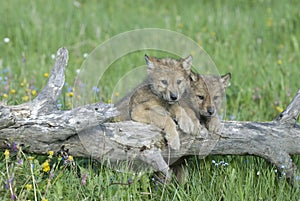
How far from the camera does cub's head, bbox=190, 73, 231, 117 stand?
4852 mm

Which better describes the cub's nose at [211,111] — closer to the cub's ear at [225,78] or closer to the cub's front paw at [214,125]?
the cub's front paw at [214,125]

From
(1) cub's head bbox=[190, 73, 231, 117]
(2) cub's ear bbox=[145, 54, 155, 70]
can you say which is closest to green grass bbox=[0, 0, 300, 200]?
(1) cub's head bbox=[190, 73, 231, 117]

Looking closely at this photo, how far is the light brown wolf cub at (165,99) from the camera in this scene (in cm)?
457

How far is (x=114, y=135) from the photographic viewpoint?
14.0 feet

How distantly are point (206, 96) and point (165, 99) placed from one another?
0.38m

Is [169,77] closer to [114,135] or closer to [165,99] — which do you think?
[165,99]

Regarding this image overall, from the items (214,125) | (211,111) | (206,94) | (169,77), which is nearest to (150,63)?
(169,77)

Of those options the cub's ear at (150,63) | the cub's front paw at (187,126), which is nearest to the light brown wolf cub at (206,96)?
the cub's front paw at (187,126)

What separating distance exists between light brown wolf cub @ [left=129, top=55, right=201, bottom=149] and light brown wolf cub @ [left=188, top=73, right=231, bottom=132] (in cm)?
9

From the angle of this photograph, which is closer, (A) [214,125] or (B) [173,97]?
(A) [214,125]

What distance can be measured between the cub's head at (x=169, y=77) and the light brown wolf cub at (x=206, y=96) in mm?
98

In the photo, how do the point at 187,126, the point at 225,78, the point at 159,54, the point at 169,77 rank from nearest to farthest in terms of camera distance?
1. the point at 187,126
2. the point at 169,77
3. the point at 225,78
4. the point at 159,54

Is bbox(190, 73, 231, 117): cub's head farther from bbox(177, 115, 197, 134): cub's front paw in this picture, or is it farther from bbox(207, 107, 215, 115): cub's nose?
bbox(177, 115, 197, 134): cub's front paw

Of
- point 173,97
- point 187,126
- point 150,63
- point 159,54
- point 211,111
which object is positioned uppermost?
point 159,54
